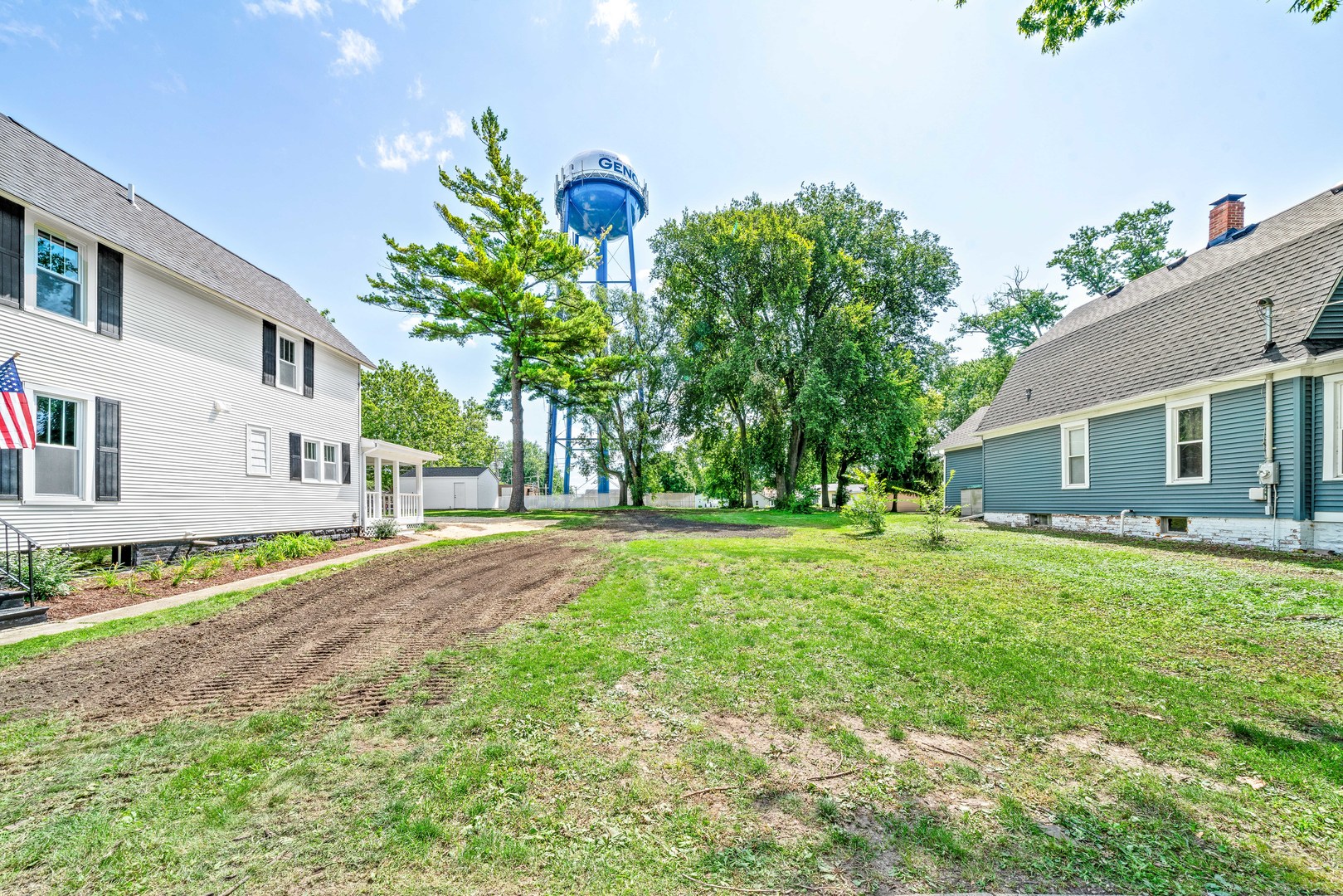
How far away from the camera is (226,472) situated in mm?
10773

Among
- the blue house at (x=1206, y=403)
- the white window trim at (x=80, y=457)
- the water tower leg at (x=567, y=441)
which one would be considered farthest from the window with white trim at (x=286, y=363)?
the blue house at (x=1206, y=403)

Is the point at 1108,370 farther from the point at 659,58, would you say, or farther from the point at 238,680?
the point at 238,680

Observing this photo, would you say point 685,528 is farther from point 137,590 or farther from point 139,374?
point 139,374

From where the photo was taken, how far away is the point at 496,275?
59.4 feet

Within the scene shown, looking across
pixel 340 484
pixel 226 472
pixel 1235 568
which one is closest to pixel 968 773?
pixel 1235 568

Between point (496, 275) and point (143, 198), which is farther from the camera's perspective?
point (496, 275)

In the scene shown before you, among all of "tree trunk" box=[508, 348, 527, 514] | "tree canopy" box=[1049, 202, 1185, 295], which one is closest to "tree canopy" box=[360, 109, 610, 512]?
"tree trunk" box=[508, 348, 527, 514]

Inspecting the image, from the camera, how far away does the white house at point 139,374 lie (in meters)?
7.58

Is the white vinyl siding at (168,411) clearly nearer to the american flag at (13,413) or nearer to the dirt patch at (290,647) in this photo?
the american flag at (13,413)

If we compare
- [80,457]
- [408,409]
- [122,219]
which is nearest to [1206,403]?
[80,457]

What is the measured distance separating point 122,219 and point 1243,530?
20.7m

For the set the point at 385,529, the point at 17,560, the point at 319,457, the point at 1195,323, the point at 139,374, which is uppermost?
the point at 1195,323

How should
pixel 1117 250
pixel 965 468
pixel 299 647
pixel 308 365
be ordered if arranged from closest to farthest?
1. pixel 299 647
2. pixel 308 365
3. pixel 965 468
4. pixel 1117 250

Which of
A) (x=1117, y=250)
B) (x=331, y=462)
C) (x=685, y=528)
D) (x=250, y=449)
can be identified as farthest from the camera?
(x=1117, y=250)
